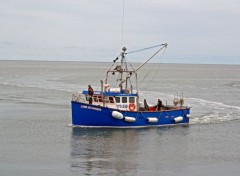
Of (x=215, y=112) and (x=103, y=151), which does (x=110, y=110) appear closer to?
(x=103, y=151)

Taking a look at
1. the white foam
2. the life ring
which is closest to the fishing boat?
the life ring

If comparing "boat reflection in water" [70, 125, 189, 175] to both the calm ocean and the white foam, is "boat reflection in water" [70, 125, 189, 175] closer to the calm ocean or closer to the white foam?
the calm ocean

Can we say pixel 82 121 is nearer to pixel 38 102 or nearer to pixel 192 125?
pixel 192 125

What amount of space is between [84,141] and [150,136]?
4.89m

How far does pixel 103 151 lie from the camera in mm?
27984

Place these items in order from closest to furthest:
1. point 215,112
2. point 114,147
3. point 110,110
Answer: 1. point 114,147
2. point 110,110
3. point 215,112

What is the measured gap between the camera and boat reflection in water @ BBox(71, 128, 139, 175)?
78.3 ft

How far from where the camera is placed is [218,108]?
50500 mm

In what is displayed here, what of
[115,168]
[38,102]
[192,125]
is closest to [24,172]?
[115,168]

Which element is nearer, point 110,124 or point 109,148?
point 109,148

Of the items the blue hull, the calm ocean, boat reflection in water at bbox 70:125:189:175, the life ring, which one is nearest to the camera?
the calm ocean

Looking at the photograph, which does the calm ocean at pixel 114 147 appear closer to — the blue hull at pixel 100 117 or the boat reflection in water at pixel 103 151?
the boat reflection in water at pixel 103 151

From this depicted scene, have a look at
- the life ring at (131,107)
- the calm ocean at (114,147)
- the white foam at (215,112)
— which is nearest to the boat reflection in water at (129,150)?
the calm ocean at (114,147)

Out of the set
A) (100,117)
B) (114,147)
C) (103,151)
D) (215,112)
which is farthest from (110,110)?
(215,112)
